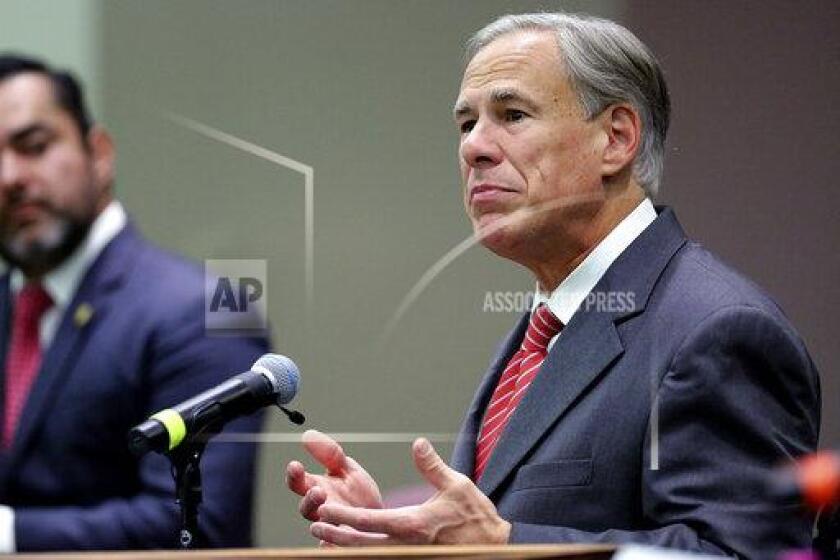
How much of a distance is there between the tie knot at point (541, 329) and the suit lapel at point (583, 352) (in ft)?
0.22

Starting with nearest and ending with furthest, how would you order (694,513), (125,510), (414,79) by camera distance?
(694,513)
(125,510)
(414,79)

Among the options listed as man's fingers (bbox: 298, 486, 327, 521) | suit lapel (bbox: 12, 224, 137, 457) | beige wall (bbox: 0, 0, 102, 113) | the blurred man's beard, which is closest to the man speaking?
man's fingers (bbox: 298, 486, 327, 521)

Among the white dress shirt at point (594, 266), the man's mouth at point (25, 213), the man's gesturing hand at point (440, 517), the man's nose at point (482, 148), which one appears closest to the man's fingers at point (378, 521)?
the man's gesturing hand at point (440, 517)

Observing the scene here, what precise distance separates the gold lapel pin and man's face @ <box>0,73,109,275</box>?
0.10 m

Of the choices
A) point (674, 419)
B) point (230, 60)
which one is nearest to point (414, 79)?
point (230, 60)

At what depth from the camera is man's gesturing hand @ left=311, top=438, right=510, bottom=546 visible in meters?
2.05

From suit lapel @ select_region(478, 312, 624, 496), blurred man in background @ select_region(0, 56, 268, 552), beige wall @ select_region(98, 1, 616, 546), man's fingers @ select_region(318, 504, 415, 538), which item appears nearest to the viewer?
man's fingers @ select_region(318, 504, 415, 538)

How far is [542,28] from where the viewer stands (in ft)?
8.45

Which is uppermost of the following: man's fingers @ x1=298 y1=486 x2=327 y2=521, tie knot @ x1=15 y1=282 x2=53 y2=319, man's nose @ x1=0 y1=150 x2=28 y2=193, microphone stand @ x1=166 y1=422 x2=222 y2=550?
man's nose @ x1=0 y1=150 x2=28 y2=193

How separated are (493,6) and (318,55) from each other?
0.36m

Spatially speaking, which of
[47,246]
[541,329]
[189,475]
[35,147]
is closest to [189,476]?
[189,475]

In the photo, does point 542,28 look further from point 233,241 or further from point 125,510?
point 125,510

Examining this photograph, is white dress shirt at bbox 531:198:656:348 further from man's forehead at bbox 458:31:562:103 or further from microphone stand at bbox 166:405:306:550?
microphone stand at bbox 166:405:306:550

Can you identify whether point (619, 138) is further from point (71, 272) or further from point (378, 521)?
point (71, 272)
